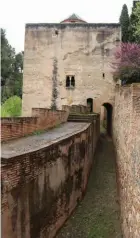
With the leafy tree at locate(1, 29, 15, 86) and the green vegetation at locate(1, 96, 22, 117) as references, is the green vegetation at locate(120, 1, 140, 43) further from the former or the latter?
the leafy tree at locate(1, 29, 15, 86)

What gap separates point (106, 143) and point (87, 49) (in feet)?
23.2

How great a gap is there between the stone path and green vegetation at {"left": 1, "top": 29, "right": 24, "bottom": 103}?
26150 millimetres

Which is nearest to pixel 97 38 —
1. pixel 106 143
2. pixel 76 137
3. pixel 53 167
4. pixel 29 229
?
pixel 106 143

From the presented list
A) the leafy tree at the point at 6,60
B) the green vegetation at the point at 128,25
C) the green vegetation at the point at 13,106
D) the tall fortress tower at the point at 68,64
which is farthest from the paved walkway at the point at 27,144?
the leafy tree at the point at 6,60

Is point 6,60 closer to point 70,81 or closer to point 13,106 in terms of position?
point 13,106

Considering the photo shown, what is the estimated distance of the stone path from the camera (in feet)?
27.3

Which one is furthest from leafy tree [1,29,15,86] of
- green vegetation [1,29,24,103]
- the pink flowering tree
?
the pink flowering tree

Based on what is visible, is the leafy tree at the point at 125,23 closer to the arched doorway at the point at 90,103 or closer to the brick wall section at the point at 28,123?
the arched doorway at the point at 90,103

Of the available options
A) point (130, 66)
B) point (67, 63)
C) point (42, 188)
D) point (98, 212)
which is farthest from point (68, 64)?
point (42, 188)

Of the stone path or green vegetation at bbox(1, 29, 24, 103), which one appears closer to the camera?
the stone path

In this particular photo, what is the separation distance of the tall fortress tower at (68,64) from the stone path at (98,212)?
9668mm

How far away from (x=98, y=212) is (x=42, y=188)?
309cm

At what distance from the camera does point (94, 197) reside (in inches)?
413

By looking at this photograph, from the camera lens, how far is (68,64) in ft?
73.5
